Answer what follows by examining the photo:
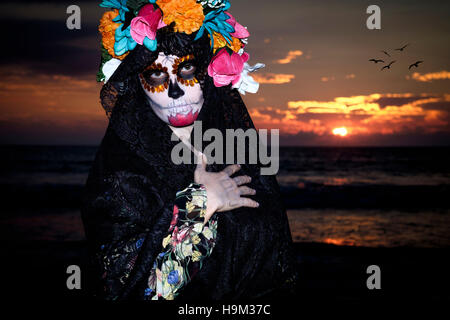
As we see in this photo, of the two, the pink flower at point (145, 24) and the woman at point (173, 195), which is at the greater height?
the pink flower at point (145, 24)

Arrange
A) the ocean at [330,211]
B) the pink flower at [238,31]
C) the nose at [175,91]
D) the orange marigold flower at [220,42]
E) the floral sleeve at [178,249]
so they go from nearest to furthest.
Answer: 1. the floral sleeve at [178,249]
2. the nose at [175,91]
3. the orange marigold flower at [220,42]
4. the pink flower at [238,31]
5. the ocean at [330,211]

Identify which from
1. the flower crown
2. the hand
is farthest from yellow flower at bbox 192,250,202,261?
the flower crown

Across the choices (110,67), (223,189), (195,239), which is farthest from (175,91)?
(195,239)

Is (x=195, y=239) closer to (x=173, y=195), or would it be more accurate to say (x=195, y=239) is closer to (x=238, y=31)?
(x=173, y=195)

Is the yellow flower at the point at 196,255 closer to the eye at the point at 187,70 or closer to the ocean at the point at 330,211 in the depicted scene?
the eye at the point at 187,70

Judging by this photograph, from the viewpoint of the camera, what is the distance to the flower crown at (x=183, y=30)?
194 centimetres

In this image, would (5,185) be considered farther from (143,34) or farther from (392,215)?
(143,34)

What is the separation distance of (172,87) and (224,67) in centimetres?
29

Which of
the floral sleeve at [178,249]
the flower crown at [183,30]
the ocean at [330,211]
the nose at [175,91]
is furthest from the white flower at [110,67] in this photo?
the ocean at [330,211]

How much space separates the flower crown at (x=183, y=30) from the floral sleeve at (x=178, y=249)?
0.73 meters

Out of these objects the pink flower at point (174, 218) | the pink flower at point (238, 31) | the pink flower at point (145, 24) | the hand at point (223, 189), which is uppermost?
the pink flower at point (238, 31)

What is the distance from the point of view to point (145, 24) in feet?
6.21
